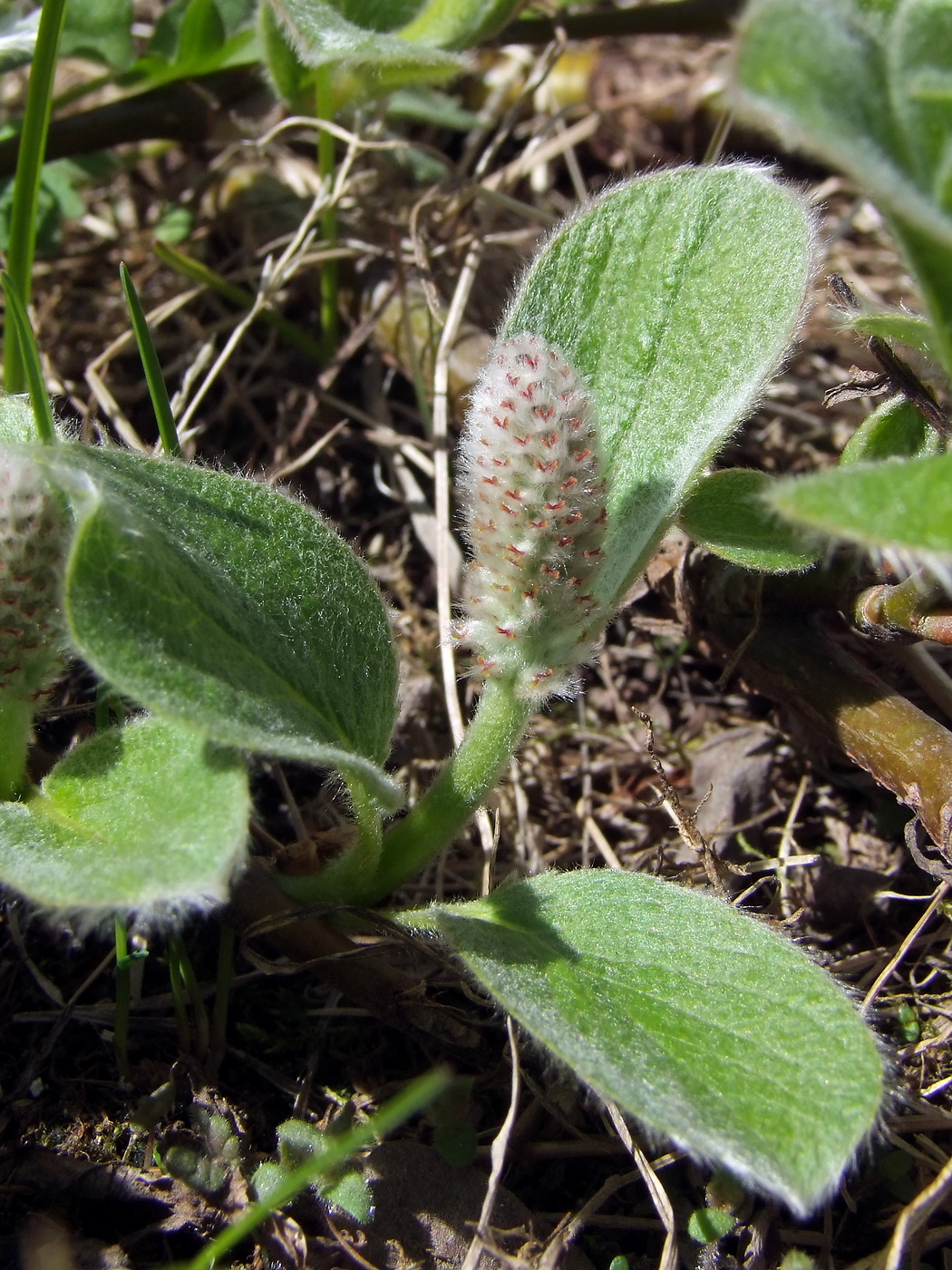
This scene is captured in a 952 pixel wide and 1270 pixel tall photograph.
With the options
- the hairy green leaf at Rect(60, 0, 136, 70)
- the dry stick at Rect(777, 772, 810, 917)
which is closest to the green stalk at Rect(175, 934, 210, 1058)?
the dry stick at Rect(777, 772, 810, 917)

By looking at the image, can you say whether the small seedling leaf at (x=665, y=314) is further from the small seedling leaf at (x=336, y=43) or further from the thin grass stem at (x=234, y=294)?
the thin grass stem at (x=234, y=294)

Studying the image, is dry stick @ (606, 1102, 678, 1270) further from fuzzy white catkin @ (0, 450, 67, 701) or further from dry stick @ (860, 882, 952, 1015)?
fuzzy white catkin @ (0, 450, 67, 701)

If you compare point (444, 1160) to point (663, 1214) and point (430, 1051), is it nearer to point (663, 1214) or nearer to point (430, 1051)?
point (430, 1051)

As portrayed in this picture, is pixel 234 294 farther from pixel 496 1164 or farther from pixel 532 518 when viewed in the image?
pixel 496 1164

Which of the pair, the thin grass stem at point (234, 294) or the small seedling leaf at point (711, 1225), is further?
the thin grass stem at point (234, 294)

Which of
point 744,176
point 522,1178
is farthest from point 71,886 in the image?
point 744,176

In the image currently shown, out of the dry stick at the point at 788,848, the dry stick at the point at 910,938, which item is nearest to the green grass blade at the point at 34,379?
the dry stick at the point at 788,848
